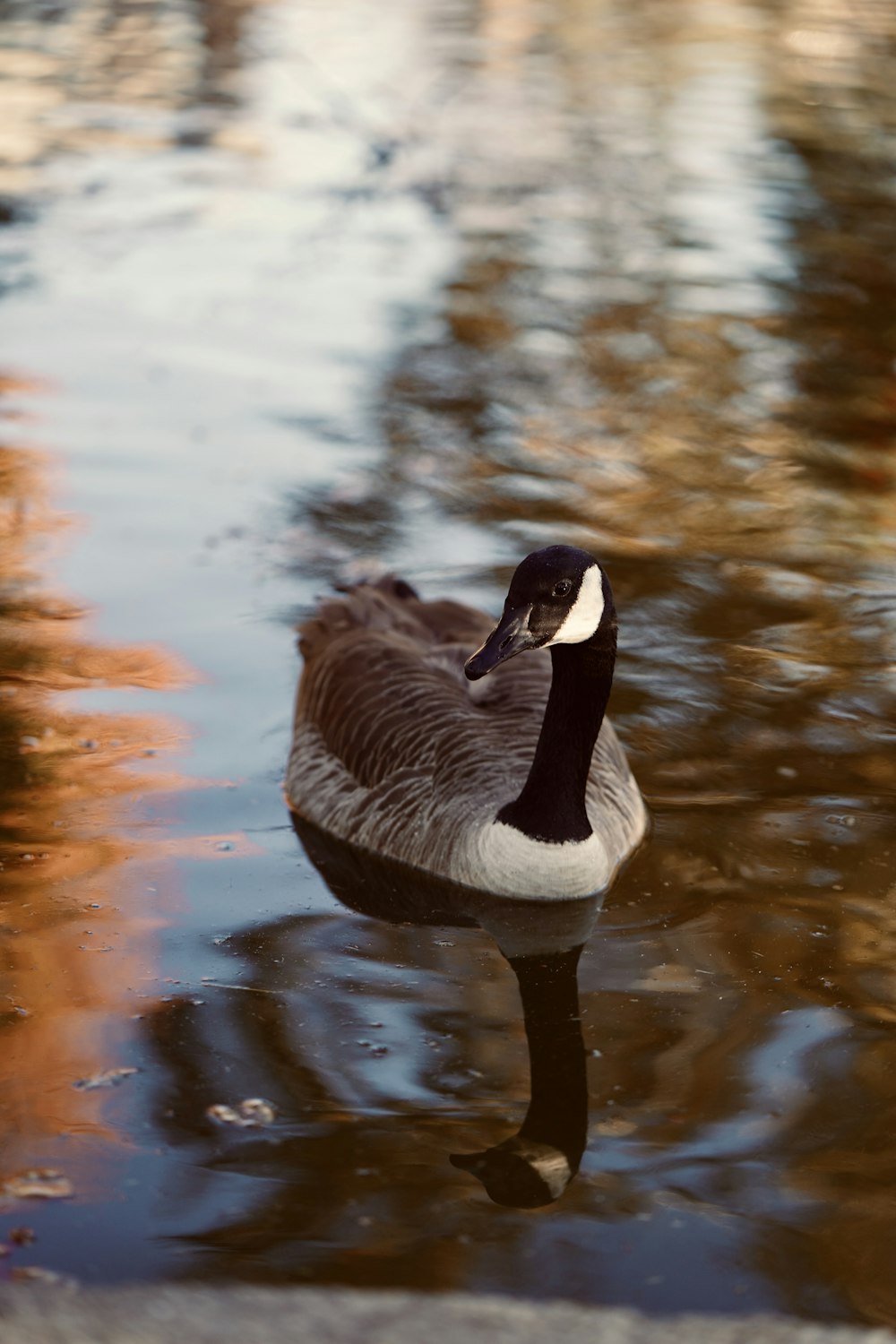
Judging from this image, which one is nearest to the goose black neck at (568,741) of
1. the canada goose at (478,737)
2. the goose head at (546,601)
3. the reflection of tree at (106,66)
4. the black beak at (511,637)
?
the canada goose at (478,737)

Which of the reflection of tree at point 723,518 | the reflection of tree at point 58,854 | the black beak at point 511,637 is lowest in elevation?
the reflection of tree at point 723,518

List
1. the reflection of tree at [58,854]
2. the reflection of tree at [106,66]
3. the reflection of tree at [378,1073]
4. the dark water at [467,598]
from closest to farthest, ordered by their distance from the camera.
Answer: the reflection of tree at [378,1073] → the dark water at [467,598] → the reflection of tree at [58,854] → the reflection of tree at [106,66]

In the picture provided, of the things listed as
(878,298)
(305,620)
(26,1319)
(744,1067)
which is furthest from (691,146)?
(26,1319)

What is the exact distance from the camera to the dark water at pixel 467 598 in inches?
188

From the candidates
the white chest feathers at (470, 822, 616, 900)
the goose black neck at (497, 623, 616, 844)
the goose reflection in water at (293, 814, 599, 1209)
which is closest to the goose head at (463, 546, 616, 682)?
the goose black neck at (497, 623, 616, 844)

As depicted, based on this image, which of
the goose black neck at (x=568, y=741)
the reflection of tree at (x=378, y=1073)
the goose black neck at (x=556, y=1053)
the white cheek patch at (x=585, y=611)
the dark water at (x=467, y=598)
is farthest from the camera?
the goose black neck at (x=568, y=741)

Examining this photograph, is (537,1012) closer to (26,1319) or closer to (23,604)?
(26,1319)

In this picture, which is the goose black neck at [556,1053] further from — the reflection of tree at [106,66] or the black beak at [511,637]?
the reflection of tree at [106,66]

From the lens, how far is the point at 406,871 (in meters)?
6.70

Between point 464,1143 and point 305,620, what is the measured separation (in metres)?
3.94

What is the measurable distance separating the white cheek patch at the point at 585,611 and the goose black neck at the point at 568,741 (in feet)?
0.32

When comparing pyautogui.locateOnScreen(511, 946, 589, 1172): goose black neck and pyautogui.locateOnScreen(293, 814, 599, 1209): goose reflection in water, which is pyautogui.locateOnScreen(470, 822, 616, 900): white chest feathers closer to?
pyautogui.locateOnScreen(293, 814, 599, 1209): goose reflection in water

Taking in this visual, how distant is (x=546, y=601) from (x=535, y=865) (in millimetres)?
1021

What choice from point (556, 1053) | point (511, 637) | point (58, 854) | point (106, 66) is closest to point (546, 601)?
point (511, 637)
